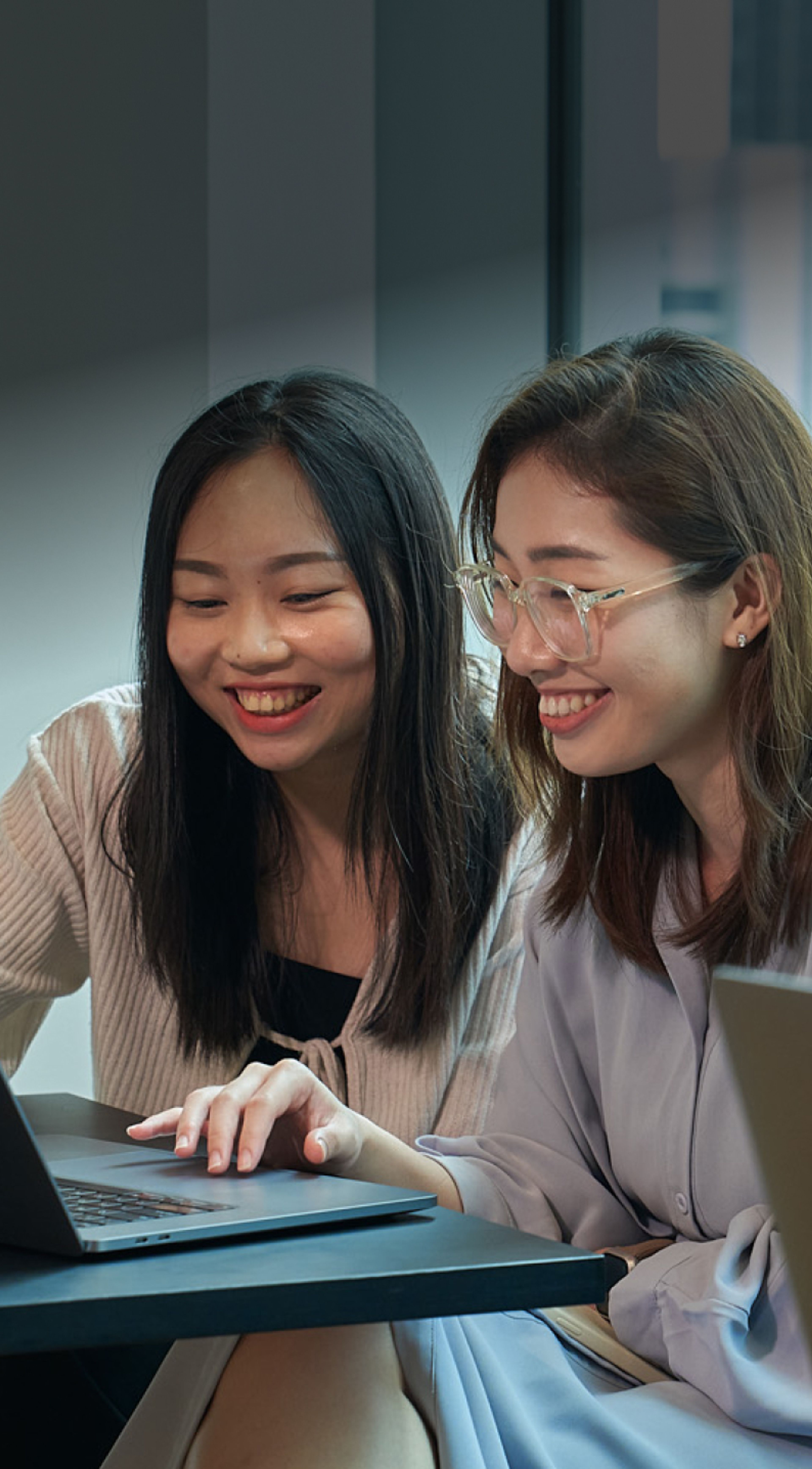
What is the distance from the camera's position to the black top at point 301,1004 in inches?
67.6

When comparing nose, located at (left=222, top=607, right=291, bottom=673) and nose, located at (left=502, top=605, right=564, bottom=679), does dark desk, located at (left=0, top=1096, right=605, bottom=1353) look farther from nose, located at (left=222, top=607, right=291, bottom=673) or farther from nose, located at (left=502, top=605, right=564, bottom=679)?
nose, located at (left=222, top=607, right=291, bottom=673)

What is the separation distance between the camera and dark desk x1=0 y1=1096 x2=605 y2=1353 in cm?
70

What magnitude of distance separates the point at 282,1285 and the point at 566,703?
2.14ft

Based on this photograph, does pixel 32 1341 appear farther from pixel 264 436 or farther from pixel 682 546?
pixel 264 436

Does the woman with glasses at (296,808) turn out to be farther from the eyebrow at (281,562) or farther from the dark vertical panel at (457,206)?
the dark vertical panel at (457,206)

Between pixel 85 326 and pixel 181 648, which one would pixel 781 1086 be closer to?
pixel 181 648

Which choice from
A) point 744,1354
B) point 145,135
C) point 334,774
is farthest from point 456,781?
point 145,135

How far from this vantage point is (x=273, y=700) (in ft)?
5.41

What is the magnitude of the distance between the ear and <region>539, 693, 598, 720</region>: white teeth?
0.11m

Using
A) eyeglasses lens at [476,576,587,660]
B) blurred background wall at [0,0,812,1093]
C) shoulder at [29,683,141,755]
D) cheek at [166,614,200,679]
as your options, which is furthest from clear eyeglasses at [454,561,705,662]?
blurred background wall at [0,0,812,1093]

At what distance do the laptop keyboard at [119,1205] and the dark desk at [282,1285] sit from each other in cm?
5

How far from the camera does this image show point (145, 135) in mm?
3090

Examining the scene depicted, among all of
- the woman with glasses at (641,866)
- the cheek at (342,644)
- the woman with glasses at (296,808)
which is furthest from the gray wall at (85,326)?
the woman with glasses at (641,866)

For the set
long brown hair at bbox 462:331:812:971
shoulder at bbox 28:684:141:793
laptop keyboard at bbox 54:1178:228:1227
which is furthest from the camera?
shoulder at bbox 28:684:141:793
